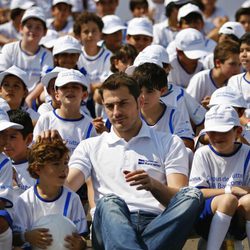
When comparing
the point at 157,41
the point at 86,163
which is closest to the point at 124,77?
the point at 86,163

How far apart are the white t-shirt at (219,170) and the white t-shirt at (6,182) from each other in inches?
50.5

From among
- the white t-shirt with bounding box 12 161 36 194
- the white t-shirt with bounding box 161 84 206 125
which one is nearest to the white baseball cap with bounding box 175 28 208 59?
the white t-shirt with bounding box 161 84 206 125

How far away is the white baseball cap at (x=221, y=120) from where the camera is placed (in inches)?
250

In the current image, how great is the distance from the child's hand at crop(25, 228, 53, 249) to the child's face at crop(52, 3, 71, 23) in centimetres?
680

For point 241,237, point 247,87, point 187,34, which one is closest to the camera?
point 241,237

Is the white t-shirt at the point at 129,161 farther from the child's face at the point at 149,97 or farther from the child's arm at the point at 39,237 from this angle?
the child's face at the point at 149,97

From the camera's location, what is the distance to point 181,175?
6180 mm

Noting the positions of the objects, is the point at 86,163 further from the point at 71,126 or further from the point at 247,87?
the point at 247,87

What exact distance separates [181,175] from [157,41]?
540cm

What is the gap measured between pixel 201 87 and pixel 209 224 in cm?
300

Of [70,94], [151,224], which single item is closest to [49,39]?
[70,94]

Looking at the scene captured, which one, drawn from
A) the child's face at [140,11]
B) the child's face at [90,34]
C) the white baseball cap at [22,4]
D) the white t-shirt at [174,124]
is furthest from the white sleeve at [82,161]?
the child's face at [140,11]

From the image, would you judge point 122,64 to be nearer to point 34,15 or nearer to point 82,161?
point 34,15

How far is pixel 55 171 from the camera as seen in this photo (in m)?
6.02
